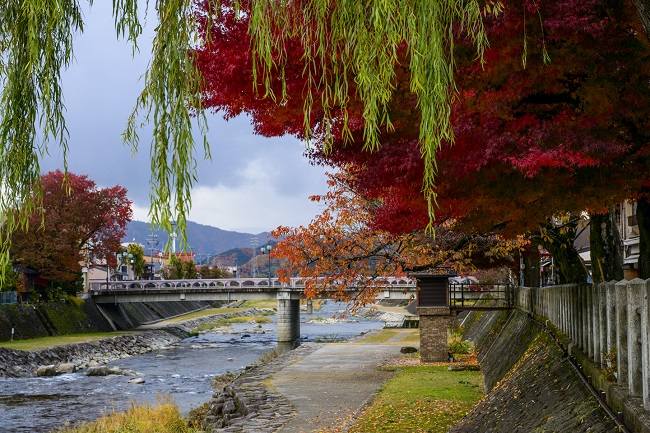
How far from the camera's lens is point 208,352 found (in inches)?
2153

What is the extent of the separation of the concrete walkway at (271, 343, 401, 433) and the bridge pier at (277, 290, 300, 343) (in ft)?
96.9

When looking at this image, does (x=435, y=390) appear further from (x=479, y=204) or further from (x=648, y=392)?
(x=648, y=392)

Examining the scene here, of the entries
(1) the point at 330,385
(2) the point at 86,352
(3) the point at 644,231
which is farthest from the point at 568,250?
(2) the point at 86,352

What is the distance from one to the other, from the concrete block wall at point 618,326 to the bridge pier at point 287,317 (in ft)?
176

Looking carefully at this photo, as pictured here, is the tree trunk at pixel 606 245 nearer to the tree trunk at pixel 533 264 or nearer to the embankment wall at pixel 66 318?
the tree trunk at pixel 533 264

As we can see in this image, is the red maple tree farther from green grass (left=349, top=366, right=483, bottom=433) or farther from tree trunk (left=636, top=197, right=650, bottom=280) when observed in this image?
green grass (left=349, top=366, right=483, bottom=433)

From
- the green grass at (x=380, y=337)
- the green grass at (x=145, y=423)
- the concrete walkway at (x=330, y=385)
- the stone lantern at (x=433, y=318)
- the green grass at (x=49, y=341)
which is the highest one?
the stone lantern at (x=433, y=318)

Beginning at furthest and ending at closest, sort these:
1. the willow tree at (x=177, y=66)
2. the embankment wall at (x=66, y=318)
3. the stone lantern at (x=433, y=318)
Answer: the embankment wall at (x=66, y=318) → the stone lantern at (x=433, y=318) → the willow tree at (x=177, y=66)

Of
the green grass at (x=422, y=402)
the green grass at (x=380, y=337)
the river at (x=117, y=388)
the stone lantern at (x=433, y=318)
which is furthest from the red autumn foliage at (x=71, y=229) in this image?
the green grass at (x=422, y=402)

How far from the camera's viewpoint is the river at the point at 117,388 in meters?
27.6

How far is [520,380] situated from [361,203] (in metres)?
13.2

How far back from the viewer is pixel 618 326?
8609mm

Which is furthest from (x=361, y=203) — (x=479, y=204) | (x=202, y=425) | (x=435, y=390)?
(x=479, y=204)

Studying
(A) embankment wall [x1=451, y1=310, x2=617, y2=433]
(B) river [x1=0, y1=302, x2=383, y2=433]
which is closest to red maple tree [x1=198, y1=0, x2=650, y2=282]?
(A) embankment wall [x1=451, y1=310, x2=617, y2=433]
